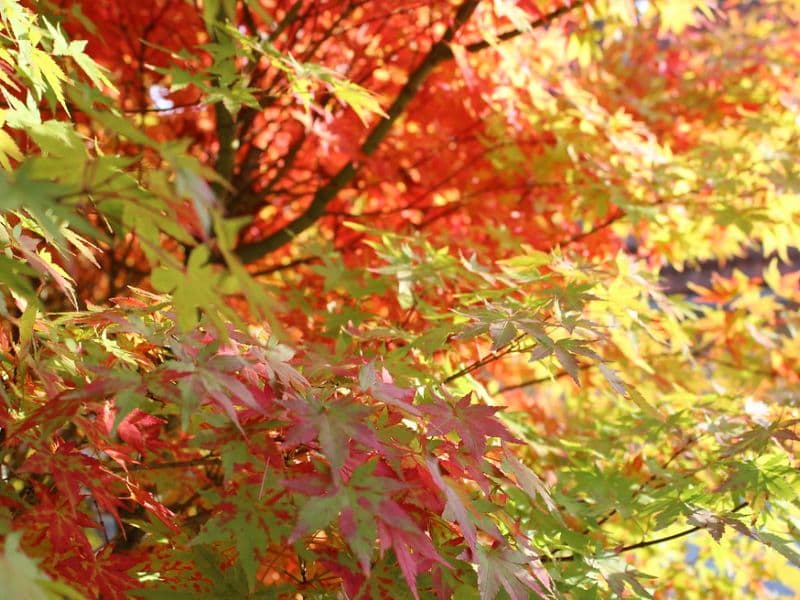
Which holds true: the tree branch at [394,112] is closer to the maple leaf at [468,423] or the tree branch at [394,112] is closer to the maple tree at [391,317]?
the maple tree at [391,317]

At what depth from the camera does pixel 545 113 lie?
253 centimetres

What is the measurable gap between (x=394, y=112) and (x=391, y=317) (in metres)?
0.63

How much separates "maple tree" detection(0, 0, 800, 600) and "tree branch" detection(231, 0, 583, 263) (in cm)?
1

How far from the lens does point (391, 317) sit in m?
2.16

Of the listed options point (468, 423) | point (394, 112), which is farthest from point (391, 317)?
point (468, 423)

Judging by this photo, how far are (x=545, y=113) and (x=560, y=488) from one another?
1.22m

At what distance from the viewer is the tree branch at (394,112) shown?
2273 mm

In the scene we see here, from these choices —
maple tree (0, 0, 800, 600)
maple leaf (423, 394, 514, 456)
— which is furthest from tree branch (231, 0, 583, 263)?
maple leaf (423, 394, 514, 456)

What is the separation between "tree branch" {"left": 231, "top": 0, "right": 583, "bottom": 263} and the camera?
227 centimetres

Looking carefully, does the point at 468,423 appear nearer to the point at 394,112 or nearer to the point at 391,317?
the point at 391,317

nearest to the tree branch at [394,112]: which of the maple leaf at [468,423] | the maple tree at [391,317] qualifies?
the maple tree at [391,317]

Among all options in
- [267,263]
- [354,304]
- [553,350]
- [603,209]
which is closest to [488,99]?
[603,209]

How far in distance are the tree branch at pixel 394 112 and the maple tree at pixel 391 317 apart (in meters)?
0.01

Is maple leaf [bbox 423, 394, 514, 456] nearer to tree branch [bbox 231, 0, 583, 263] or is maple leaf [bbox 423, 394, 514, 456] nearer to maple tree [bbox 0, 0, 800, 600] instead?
maple tree [bbox 0, 0, 800, 600]
